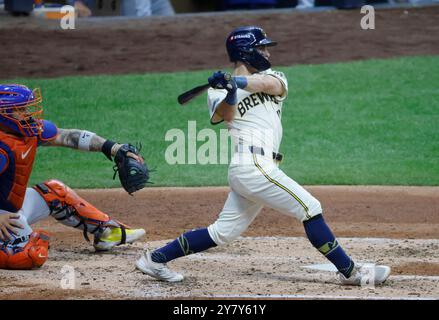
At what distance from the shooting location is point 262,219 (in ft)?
26.5

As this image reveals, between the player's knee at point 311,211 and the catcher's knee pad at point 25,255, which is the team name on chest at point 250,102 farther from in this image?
the catcher's knee pad at point 25,255

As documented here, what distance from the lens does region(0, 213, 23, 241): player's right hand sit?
19.9ft

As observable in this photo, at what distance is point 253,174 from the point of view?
18.5 feet

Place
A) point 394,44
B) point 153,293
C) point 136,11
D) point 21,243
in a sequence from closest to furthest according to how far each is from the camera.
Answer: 1. point 153,293
2. point 21,243
3. point 394,44
4. point 136,11

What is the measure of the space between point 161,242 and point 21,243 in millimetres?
1295

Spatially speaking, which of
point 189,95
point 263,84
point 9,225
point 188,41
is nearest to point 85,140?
point 9,225

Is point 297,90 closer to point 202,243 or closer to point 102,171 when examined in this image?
point 102,171

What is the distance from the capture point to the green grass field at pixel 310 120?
9883 mm

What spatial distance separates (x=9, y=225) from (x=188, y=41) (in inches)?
349

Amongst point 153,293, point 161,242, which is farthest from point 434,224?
point 153,293

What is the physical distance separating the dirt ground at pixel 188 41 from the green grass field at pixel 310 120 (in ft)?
1.40

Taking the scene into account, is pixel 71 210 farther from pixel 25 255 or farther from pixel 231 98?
pixel 231 98

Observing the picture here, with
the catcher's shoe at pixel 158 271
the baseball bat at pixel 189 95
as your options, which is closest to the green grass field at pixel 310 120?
the catcher's shoe at pixel 158 271

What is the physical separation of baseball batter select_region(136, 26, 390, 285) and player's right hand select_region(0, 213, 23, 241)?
2.88 feet
